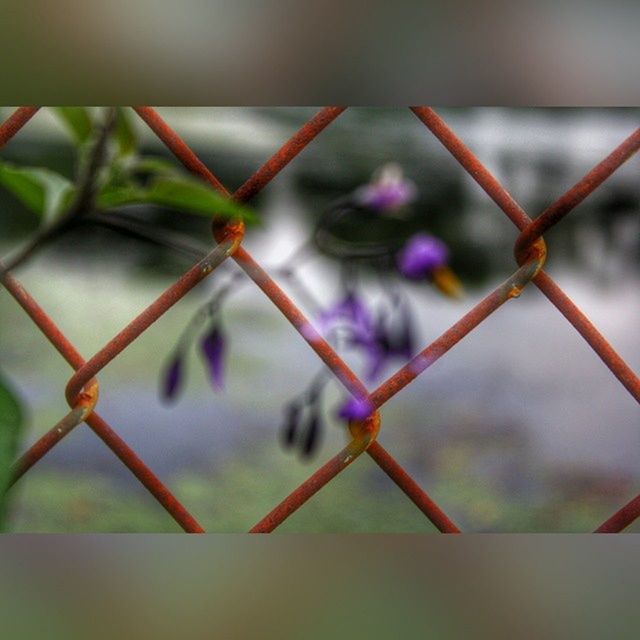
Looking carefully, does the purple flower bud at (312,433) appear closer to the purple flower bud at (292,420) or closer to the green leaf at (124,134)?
the purple flower bud at (292,420)

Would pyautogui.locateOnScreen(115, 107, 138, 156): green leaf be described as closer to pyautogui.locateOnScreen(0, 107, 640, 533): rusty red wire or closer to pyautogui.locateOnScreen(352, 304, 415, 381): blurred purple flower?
pyautogui.locateOnScreen(0, 107, 640, 533): rusty red wire

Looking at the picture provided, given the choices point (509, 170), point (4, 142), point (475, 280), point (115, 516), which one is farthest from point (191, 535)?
point (475, 280)

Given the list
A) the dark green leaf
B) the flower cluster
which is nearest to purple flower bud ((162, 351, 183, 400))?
the flower cluster

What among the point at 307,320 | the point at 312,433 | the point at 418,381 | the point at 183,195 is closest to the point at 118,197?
the point at 183,195

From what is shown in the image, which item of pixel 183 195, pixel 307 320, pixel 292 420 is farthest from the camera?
pixel 292 420

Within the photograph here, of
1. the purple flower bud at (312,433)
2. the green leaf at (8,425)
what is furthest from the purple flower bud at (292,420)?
the green leaf at (8,425)

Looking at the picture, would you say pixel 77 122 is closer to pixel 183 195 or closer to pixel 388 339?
pixel 183 195
